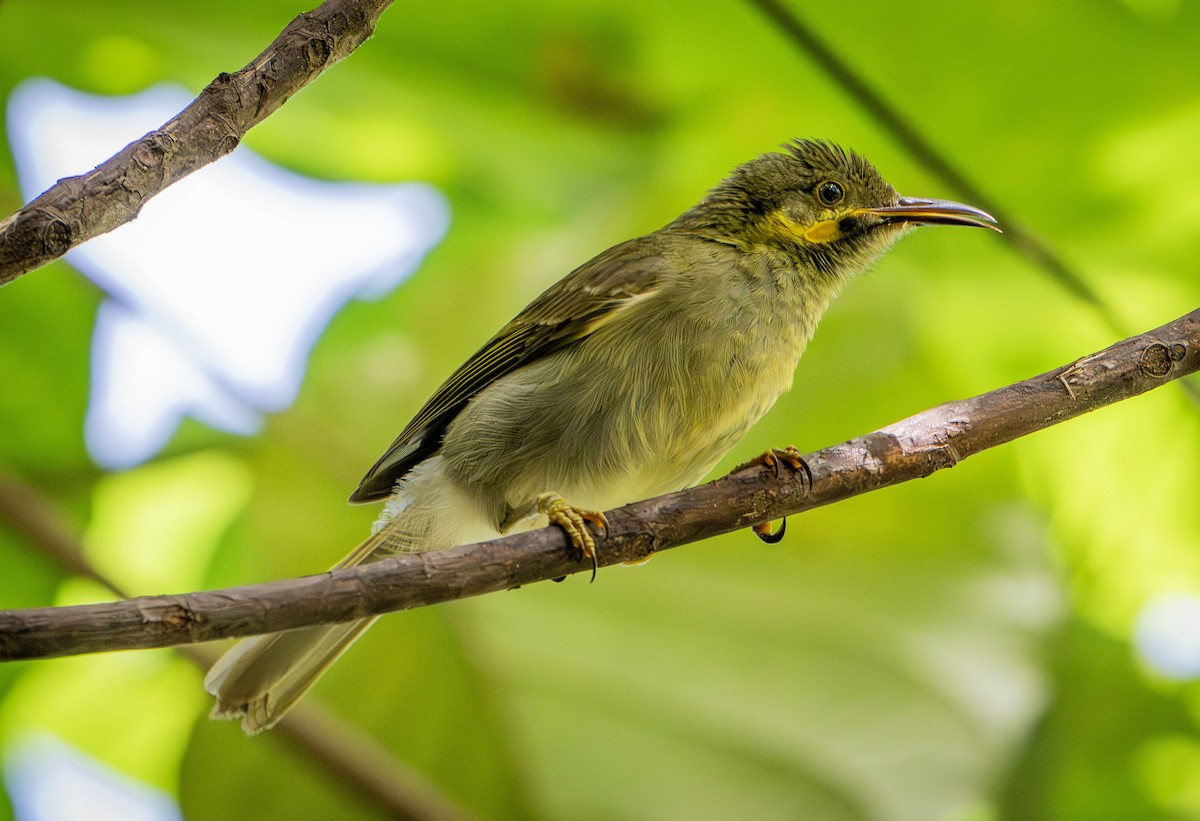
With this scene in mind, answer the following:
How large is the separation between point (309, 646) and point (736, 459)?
1.72m

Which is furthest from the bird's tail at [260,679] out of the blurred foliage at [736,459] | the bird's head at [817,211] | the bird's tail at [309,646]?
the bird's head at [817,211]

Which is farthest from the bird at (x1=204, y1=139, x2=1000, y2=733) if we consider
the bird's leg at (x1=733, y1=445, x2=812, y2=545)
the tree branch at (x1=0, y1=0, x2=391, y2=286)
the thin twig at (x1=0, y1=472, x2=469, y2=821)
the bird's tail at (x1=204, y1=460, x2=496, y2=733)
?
the tree branch at (x1=0, y1=0, x2=391, y2=286)

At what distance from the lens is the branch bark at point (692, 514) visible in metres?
1.50

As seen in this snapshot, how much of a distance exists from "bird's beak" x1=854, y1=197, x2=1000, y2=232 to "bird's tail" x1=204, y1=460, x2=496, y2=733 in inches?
52.8

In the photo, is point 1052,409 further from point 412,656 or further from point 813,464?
point 412,656

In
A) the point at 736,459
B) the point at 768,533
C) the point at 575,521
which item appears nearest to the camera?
the point at 575,521

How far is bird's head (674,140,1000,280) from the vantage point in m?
3.00

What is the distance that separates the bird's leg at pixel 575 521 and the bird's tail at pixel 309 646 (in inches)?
18.8

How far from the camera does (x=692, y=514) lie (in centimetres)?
194

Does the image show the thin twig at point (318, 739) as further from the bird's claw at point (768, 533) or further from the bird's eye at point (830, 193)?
the bird's eye at point (830, 193)

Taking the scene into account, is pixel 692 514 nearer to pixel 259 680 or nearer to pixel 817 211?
pixel 259 680

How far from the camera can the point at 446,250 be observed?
403 cm

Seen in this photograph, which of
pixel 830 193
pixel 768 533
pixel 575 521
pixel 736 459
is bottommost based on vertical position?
pixel 575 521

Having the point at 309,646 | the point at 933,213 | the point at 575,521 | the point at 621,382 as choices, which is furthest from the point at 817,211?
the point at 309,646
